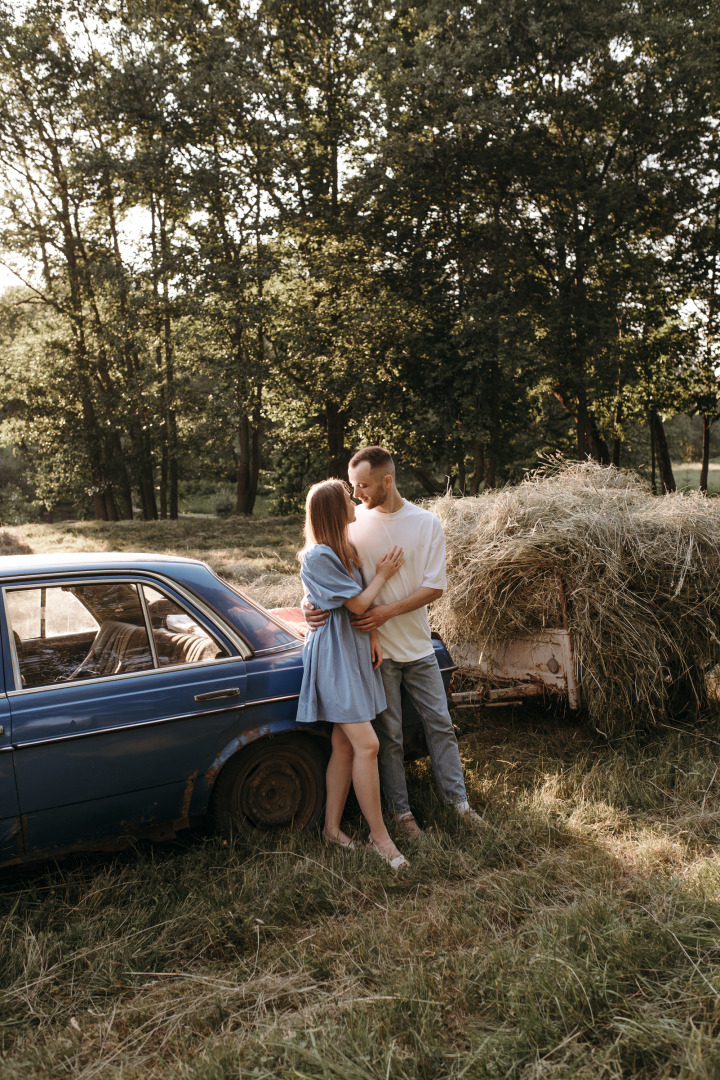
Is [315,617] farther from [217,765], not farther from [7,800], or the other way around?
[7,800]

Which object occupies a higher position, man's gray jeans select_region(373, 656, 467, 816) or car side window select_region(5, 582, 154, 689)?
car side window select_region(5, 582, 154, 689)

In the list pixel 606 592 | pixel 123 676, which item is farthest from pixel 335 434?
pixel 123 676

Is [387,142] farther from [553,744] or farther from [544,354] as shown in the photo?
[553,744]

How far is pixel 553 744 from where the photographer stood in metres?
5.20

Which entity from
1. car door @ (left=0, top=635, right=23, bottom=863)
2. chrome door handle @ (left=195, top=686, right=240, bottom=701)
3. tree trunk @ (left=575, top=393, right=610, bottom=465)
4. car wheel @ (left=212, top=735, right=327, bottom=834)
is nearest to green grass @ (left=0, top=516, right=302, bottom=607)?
car wheel @ (left=212, top=735, right=327, bottom=834)

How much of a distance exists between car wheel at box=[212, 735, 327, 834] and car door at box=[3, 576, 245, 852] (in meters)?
0.19

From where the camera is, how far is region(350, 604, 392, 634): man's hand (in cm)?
381

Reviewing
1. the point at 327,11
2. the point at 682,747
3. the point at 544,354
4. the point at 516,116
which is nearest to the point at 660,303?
the point at 544,354

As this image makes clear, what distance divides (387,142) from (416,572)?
733 inches

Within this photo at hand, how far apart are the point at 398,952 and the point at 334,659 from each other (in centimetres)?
132

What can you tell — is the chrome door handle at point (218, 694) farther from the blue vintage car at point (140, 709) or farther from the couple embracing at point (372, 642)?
the couple embracing at point (372, 642)

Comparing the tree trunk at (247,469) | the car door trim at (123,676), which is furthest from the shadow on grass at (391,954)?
the tree trunk at (247,469)

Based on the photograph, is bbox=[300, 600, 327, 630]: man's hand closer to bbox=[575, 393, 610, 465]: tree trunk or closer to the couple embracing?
the couple embracing

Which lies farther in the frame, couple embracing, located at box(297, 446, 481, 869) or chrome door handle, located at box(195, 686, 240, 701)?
couple embracing, located at box(297, 446, 481, 869)
